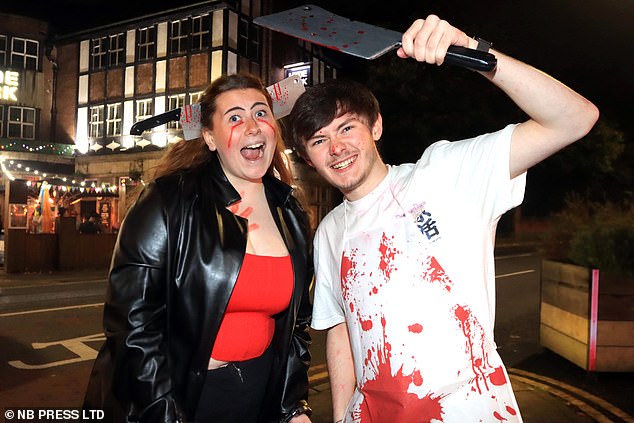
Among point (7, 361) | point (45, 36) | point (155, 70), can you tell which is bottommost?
point (7, 361)

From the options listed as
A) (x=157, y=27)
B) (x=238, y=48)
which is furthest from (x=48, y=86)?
(x=238, y=48)

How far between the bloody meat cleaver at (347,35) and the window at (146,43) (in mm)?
23029

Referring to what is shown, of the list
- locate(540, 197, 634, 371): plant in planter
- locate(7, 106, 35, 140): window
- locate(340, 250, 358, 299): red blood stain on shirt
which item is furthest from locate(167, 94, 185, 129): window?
locate(340, 250, 358, 299): red blood stain on shirt

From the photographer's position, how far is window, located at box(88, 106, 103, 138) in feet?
78.5

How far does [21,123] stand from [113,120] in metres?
4.49

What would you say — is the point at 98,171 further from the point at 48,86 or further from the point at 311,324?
the point at 311,324

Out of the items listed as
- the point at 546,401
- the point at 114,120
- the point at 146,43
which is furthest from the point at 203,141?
the point at 114,120

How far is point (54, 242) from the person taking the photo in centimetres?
1527

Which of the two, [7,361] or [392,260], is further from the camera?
[7,361]

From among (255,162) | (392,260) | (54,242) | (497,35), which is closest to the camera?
(392,260)

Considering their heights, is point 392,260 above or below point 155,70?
below

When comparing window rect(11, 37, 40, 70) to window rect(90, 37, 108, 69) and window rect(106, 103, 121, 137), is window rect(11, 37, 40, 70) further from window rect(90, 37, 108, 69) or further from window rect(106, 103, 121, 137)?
window rect(106, 103, 121, 137)

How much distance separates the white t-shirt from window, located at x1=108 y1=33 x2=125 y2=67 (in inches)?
965

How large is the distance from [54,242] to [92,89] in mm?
11793
